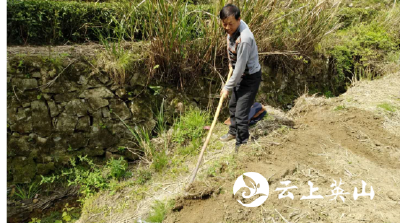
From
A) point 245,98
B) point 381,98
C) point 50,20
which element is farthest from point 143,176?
point 381,98

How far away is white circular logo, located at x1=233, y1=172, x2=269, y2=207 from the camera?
243 centimetres

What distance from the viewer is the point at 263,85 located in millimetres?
5195

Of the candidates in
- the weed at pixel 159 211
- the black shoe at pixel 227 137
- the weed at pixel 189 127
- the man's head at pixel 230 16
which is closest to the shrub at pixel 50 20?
the weed at pixel 189 127

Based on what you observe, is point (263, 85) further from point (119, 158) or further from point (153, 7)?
point (119, 158)

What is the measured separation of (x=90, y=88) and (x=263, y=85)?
3.29 metres

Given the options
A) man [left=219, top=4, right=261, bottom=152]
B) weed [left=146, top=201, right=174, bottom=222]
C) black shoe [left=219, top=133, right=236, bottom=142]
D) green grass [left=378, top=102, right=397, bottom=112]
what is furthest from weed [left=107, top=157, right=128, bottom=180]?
green grass [left=378, top=102, right=397, bottom=112]

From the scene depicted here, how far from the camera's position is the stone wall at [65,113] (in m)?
3.45

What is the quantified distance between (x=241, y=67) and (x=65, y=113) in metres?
2.61

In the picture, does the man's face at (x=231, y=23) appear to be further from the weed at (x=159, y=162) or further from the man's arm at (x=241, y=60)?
the weed at (x=159, y=162)

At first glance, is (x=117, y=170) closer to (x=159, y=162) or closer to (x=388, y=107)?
(x=159, y=162)

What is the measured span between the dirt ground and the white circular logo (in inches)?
2.2

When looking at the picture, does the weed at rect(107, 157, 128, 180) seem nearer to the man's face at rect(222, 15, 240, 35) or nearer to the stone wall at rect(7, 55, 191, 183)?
the stone wall at rect(7, 55, 191, 183)

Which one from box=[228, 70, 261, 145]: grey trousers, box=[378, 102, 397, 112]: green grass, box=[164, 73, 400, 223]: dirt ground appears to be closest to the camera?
box=[164, 73, 400, 223]: dirt ground

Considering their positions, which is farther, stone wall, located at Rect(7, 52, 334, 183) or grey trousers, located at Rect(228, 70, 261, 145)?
stone wall, located at Rect(7, 52, 334, 183)
